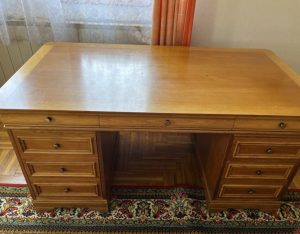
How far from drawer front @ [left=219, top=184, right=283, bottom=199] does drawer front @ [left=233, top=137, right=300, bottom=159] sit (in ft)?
0.74

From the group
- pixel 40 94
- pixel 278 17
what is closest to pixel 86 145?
pixel 40 94

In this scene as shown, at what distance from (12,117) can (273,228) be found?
1.45 metres

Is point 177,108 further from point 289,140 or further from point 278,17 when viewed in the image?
point 278,17

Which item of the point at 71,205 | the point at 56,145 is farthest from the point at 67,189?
the point at 56,145

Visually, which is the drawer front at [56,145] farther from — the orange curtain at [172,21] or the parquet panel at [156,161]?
the orange curtain at [172,21]

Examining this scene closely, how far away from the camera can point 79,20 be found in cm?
155

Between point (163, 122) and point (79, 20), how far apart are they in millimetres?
1031

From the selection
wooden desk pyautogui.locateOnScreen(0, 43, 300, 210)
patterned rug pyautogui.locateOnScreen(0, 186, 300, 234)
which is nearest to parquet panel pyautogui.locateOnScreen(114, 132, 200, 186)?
patterned rug pyautogui.locateOnScreen(0, 186, 300, 234)

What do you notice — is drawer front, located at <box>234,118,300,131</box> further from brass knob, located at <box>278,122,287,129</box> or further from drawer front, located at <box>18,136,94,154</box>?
drawer front, located at <box>18,136,94,154</box>

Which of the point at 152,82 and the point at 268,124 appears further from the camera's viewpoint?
the point at 152,82

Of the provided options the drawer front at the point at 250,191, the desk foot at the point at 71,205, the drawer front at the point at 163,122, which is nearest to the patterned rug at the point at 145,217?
the desk foot at the point at 71,205

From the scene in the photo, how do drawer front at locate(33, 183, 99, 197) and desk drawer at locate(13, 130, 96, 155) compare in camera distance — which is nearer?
desk drawer at locate(13, 130, 96, 155)

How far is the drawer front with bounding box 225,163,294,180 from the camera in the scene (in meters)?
1.17

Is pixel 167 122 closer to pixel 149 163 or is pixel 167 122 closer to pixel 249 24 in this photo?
pixel 149 163
